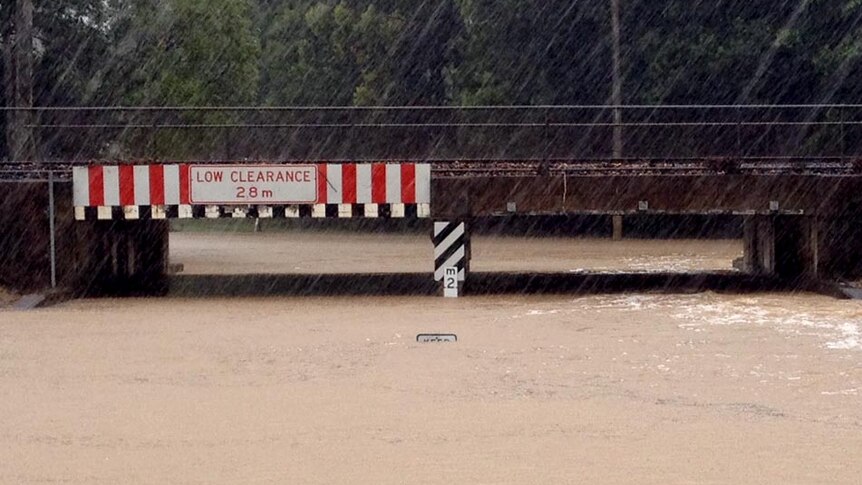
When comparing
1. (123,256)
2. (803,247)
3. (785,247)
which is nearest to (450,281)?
(803,247)

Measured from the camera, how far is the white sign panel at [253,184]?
19719 millimetres

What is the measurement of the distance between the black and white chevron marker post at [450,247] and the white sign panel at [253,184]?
6.89 feet

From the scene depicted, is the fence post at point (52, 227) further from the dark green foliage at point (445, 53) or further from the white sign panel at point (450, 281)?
the dark green foliage at point (445, 53)

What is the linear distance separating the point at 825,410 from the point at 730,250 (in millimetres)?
24401

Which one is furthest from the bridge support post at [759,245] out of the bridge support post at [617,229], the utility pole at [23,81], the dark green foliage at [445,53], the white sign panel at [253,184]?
the utility pole at [23,81]

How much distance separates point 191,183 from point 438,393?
9.93m

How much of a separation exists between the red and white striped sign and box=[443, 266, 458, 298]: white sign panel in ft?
4.03

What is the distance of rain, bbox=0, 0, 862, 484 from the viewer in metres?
8.99

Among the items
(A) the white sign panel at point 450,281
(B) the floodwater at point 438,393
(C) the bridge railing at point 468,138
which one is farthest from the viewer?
(C) the bridge railing at point 468,138

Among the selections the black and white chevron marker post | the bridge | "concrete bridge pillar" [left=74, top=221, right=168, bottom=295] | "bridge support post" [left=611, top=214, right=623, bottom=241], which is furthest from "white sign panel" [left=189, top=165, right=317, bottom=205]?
"bridge support post" [left=611, top=214, right=623, bottom=241]

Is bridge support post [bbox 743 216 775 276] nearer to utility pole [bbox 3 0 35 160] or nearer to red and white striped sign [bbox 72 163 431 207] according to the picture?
red and white striped sign [bbox 72 163 431 207]

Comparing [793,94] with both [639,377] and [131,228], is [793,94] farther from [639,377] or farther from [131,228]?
[639,377]

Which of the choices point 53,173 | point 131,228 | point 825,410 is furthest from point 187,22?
point 825,410

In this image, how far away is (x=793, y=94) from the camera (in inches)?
1455
